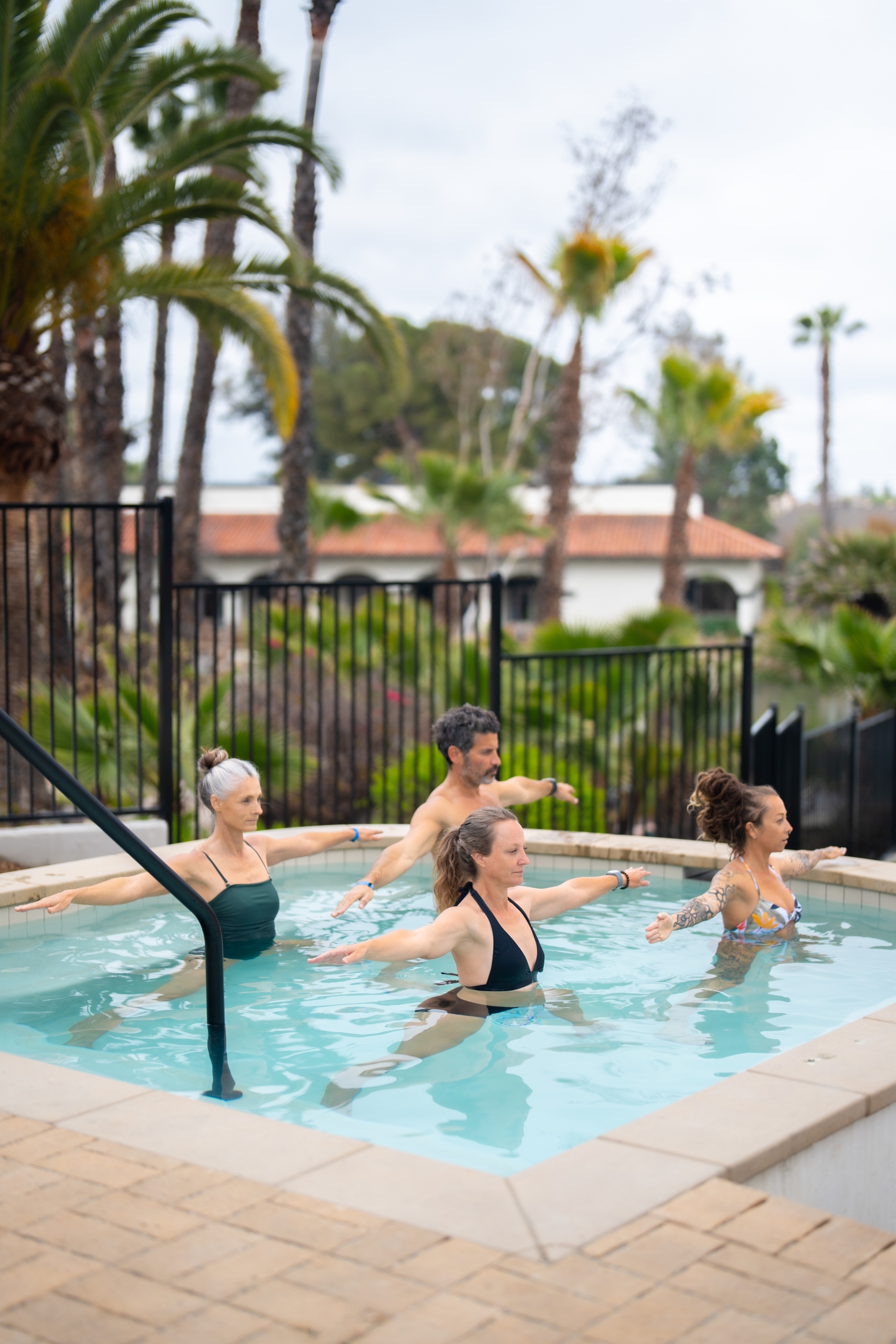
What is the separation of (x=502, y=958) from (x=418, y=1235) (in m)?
2.12

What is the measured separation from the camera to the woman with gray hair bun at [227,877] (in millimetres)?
4949

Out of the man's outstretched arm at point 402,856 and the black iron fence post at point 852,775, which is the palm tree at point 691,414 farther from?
the man's outstretched arm at point 402,856

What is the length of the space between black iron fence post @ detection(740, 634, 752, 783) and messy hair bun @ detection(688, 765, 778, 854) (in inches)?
137

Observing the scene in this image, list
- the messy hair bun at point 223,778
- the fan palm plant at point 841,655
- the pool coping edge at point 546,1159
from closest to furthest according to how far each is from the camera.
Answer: the pool coping edge at point 546,1159 → the messy hair bun at point 223,778 → the fan palm plant at point 841,655

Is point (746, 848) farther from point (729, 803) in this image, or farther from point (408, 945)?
point (408, 945)

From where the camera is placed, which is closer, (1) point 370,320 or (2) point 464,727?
(2) point 464,727

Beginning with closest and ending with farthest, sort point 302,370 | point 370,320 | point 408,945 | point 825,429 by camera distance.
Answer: point 408,945 → point 370,320 → point 302,370 → point 825,429

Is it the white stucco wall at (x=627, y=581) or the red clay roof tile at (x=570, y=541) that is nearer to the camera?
the red clay roof tile at (x=570, y=541)

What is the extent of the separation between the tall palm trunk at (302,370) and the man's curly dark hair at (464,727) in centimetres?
1207

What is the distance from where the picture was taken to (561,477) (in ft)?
91.4

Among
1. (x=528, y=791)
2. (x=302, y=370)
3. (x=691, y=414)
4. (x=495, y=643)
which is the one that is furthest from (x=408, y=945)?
(x=691, y=414)

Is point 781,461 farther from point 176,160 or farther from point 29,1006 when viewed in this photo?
point 29,1006

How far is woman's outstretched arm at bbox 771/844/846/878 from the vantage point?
5.90 metres

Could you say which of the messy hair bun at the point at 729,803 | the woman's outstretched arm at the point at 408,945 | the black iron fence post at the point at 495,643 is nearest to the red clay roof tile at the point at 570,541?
the black iron fence post at the point at 495,643
